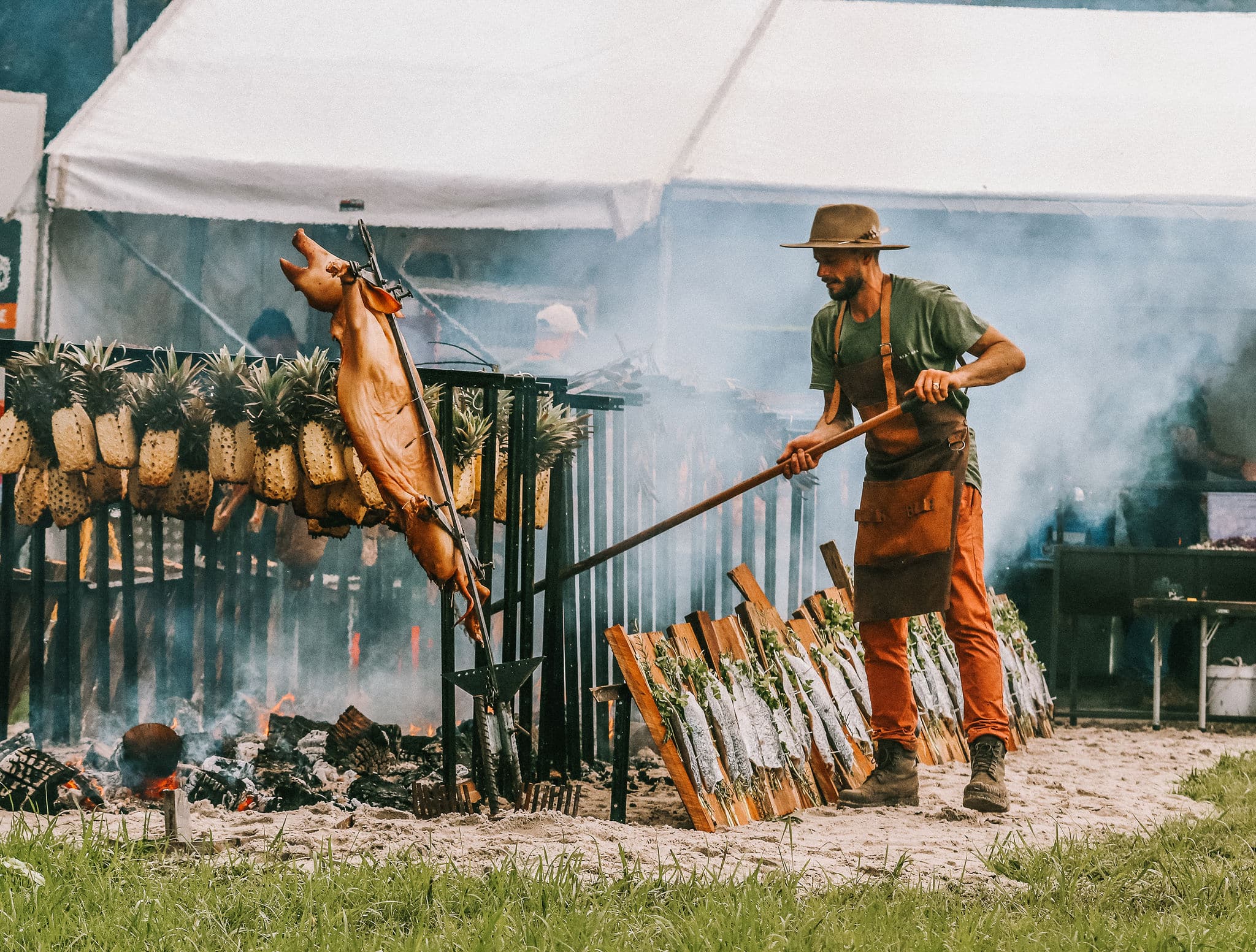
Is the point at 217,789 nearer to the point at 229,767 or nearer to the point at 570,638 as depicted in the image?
the point at 229,767

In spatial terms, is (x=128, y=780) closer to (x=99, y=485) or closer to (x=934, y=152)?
(x=99, y=485)

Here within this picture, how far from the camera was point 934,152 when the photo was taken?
29.1 ft

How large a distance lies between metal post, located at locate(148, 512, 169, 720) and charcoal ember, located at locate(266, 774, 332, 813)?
2.69 ft

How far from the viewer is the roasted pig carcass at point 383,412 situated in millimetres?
4551

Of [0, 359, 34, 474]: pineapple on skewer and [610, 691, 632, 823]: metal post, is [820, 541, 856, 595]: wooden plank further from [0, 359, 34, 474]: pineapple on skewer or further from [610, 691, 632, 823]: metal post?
[0, 359, 34, 474]: pineapple on skewer

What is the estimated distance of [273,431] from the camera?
5.09m

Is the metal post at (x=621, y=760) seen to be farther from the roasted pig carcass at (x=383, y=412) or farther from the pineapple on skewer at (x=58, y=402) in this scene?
the pineapple on skewer at (x=58, y=402)

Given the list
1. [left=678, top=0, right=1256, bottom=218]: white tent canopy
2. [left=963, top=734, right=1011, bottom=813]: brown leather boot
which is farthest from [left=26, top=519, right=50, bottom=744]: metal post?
[left=678, top=0, right=1256, bottom=218]: white tent canopy

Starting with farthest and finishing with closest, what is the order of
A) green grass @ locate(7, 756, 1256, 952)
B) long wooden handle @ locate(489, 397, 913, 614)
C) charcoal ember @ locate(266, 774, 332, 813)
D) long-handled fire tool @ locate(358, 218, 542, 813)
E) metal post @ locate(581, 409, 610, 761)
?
metal post @ locate(581, 409, 610, 761), long wooden handle @ locate(489, 397, 913, 614), charcoal ember @ locate(266, 774, 332, 813), long-handled fire tool @ locate(358, 218, 542, 813), green grass @ locate(7, 756, 1256, 952)

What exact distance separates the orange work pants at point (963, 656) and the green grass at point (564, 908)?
138cm

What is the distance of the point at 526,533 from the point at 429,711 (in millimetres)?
1524

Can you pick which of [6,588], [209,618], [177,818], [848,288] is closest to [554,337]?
[848,288]

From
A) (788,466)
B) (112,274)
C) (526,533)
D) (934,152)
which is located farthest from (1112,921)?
(112,274)

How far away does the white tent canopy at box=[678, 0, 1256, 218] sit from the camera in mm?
8656
